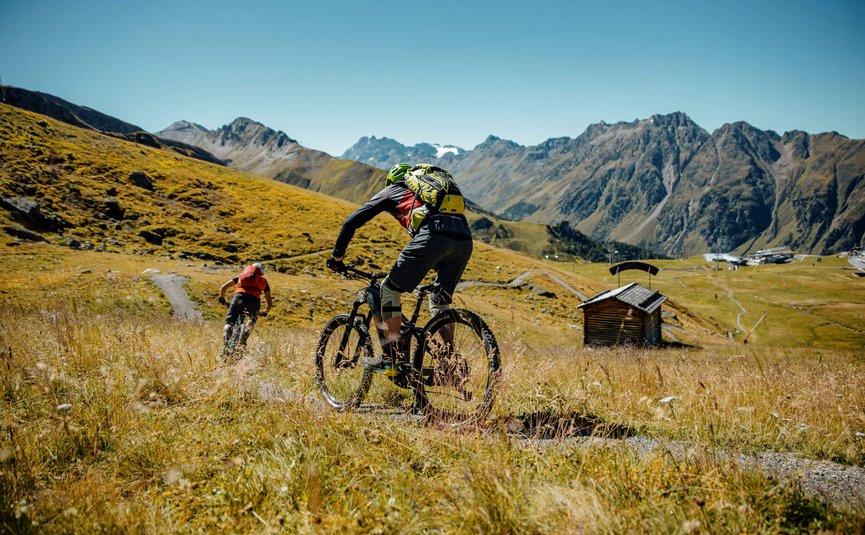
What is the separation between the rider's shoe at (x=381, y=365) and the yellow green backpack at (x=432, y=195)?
1.57 m

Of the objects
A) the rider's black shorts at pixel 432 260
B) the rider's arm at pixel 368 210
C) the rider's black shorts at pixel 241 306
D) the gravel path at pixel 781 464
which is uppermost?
the rider's arm at pixel 368 210

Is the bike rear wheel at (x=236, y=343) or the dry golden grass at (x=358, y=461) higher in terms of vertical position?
the dry golden grass at (x=358, y=461)

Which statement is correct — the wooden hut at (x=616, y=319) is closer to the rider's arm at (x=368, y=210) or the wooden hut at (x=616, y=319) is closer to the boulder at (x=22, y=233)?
the rider's arm at (x=368, y=210)

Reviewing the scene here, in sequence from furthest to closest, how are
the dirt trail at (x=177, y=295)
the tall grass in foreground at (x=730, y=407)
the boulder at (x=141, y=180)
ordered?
1. the boulder at (x=141, y=180)
2. the dirt trail at (x=177, y=295)
3. the tall grass in foreground at (x=730, y=407)

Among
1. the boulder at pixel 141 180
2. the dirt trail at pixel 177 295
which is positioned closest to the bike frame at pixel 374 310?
the dirt trail at pixel 177 295

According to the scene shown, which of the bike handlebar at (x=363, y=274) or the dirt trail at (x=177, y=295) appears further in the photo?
the dirt trail at (x=177, y=295)

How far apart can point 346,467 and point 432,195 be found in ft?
9.89

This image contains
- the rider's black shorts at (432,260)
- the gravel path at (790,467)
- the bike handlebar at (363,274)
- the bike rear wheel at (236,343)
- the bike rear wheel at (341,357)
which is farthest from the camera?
the bike rear wheel at (236,343)

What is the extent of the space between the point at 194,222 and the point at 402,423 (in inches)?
2235

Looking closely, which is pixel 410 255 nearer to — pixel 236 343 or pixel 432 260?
pixel 432 260

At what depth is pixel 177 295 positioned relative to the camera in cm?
2770

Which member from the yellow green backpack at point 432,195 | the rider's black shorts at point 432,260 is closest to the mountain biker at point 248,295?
the rider's black shorts at point 432,260

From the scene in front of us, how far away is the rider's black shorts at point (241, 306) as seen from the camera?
10.5 metres

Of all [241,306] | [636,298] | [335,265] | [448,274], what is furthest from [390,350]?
[636,298]
